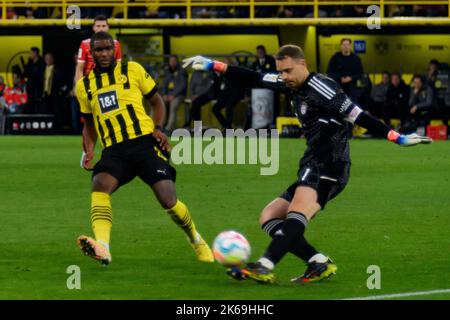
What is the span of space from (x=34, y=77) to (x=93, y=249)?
23.2 metres

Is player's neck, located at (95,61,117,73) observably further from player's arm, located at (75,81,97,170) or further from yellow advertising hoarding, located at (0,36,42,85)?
yellow advertising hoarding, located at (0,36,42,85)

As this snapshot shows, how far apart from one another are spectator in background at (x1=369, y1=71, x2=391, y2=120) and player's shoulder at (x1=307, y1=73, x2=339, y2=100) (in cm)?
2108

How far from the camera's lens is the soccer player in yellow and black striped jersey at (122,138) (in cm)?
1152

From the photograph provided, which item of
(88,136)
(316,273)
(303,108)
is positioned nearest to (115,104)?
(88,136)

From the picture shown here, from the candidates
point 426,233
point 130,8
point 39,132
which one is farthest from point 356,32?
point 426,233

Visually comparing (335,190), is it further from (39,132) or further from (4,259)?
(39,132)

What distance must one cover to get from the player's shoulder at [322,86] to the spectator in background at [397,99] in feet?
67.8

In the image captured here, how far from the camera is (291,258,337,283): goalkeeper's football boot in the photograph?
424 inches

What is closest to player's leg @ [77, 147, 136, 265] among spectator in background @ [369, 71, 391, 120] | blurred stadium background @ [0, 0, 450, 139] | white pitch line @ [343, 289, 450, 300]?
white pitch line @ [343, 289, 450, 300]

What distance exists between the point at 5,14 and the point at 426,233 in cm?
2164

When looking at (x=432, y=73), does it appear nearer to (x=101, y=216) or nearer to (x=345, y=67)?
(x=345, y=67)

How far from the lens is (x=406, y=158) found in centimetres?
2402

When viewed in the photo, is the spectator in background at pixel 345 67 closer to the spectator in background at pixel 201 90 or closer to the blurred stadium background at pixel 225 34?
the blurred stadium background at pixel 225 34

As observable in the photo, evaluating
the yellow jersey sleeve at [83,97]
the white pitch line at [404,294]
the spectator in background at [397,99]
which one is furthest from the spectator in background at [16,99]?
the white pitch line at [404,294]
